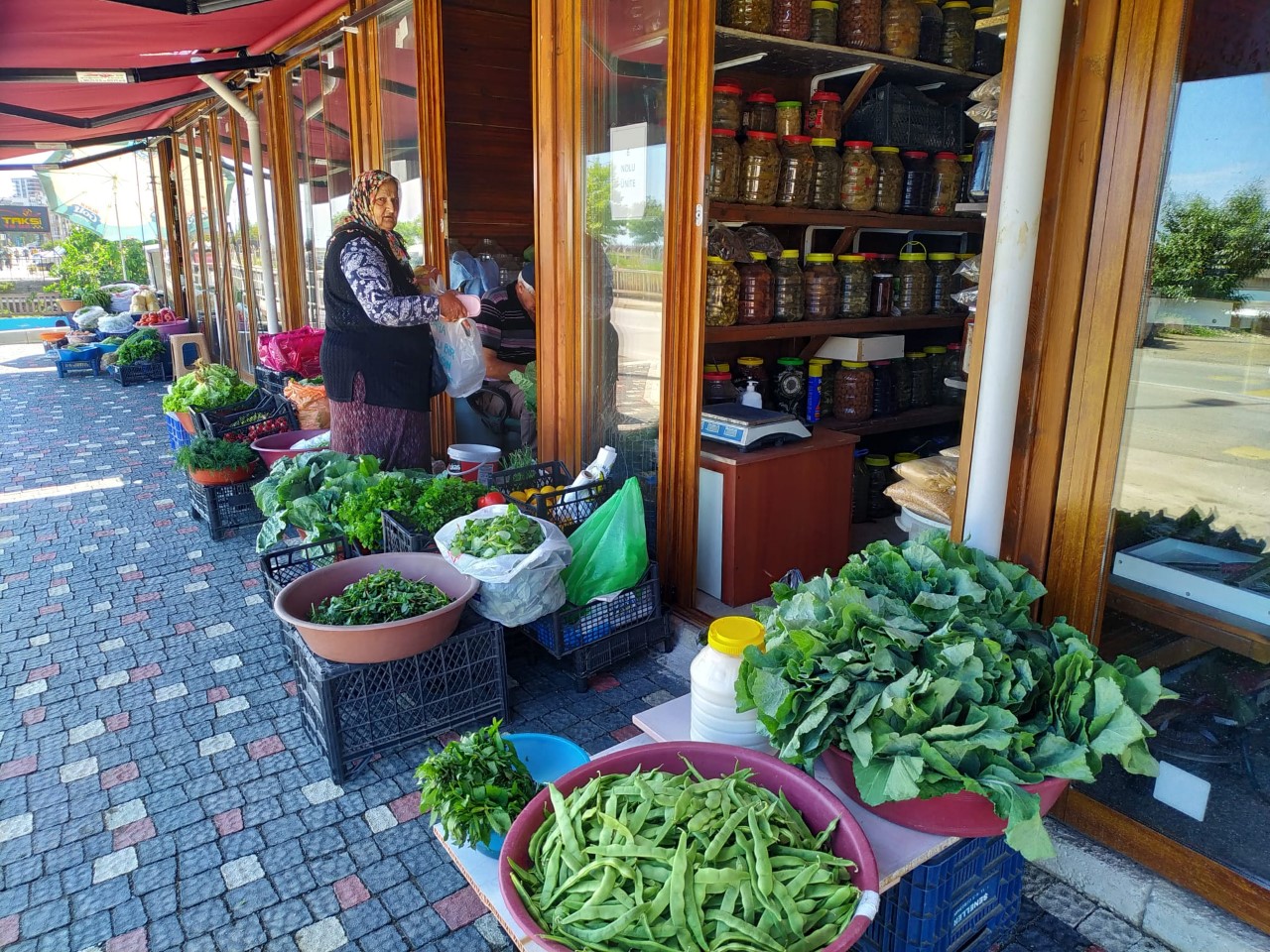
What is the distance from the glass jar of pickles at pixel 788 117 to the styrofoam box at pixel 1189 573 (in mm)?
2321

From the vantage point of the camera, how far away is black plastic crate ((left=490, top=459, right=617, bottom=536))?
10.7ft

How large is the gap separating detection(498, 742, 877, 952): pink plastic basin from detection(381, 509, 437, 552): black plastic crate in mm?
1735

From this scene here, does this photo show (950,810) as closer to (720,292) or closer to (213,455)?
(720,292)

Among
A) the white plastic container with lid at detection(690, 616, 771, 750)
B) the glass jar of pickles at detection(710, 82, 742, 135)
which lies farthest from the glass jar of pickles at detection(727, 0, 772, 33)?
the white plastic container with lid at detection(690, 616, 771, 750)

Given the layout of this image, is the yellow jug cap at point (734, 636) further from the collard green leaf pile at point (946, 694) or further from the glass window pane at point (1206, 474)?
the glass window pane at point (1206, 474)

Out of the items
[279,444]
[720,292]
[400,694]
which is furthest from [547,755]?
[279,444]

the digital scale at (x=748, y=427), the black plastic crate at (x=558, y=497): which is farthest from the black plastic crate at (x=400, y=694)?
the digital scale at (x=748, y=427)

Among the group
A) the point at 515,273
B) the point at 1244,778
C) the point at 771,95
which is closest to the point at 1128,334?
the point at 1244,778

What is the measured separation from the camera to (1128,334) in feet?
6.08

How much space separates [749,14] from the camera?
321 cm

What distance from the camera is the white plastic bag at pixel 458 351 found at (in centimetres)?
384

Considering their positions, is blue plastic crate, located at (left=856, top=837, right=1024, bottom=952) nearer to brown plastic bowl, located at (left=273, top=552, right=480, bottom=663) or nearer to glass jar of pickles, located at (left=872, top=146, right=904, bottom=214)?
brown plastic bowl, located at (left=273, top=552, right=480, bottom=663)

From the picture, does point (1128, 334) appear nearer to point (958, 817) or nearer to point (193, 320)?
point (958, 817)

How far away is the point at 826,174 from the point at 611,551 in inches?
73.6
